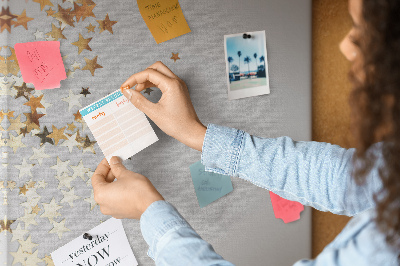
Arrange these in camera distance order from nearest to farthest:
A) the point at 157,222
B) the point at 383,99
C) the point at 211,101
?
the point at 383,99 → the point at 157,222 → the point at 211,101

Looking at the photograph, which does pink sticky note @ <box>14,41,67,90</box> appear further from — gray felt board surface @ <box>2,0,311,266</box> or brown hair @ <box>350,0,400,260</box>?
brown hair @ <box>350,0,400,260</box>

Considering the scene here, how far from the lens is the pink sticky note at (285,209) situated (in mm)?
789

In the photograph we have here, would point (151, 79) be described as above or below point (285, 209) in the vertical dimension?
above

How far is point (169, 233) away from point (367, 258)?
25 cm

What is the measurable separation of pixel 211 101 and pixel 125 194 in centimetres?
28

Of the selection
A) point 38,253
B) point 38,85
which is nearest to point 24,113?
point 38,85

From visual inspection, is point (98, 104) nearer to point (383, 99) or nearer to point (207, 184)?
point (207, 184)

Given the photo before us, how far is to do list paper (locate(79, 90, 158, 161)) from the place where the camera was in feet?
2.06

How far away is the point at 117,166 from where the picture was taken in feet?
2.05

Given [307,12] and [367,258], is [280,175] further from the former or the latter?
[307,12]

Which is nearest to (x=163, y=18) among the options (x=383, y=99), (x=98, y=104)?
(x=98, y=104)

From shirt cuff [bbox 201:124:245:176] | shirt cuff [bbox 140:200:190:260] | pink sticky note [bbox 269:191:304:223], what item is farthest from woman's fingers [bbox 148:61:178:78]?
pink sticky note [bbox 269:191:304:223]

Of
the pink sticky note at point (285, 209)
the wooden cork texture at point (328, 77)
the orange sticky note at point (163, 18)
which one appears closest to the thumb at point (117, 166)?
the orange sticky note at point (163, 18)

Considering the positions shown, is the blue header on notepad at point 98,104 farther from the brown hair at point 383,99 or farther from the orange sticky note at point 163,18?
the brown hair at point 383,99
